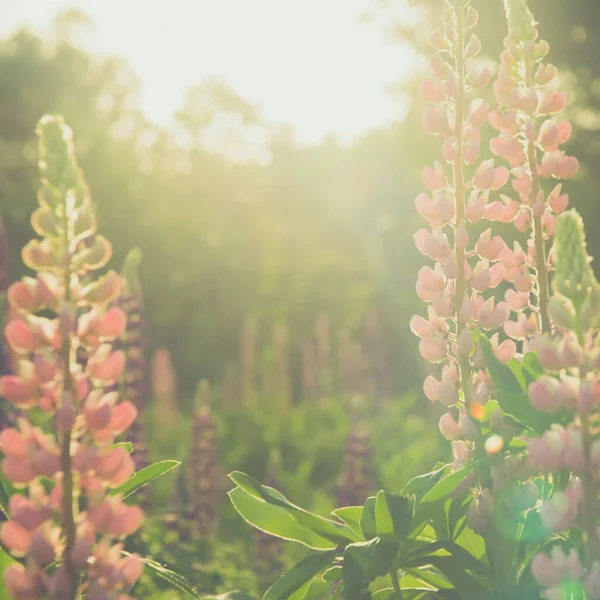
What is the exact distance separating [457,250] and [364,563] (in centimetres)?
73

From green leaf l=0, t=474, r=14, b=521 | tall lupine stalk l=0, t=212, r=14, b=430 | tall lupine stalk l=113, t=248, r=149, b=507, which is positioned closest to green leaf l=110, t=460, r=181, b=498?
green leaf l=0, t=474, r=14, b=521

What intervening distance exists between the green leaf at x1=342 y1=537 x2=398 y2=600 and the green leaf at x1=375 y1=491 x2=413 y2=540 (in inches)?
1.3

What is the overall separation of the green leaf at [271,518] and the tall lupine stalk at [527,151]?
0.68m

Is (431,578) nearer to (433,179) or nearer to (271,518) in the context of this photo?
(271,518)

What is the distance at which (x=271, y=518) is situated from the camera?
170 centimetres

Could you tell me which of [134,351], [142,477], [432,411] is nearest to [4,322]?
[134,351]

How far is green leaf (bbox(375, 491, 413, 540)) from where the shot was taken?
1573 mm

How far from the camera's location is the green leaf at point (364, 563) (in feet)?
4.91

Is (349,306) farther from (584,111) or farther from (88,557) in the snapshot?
(88,557)

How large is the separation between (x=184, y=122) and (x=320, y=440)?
69.7ft

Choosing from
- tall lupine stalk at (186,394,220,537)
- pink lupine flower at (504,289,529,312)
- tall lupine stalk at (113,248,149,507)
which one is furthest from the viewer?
tall lupine stalk at (186,394,220,537)

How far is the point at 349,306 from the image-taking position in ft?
72.0

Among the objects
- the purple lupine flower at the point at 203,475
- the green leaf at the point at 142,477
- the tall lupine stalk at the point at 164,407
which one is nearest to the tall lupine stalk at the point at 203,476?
the purple lupine flower at the point at 203,475

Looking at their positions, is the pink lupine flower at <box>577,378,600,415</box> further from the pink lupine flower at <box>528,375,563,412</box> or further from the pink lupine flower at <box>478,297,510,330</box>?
the pink lupine flower at <box>478,297,510,330</box>
